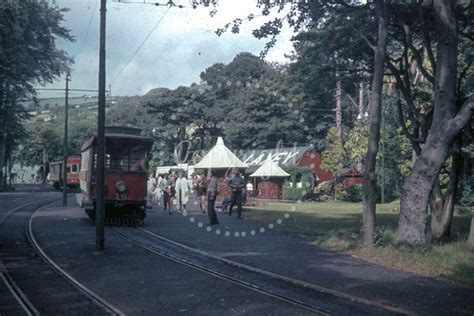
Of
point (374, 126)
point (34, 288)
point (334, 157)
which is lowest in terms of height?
point (34, 288)

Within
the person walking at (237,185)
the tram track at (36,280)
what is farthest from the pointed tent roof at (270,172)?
the tram track at (36,280)

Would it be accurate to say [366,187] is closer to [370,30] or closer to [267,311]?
[370,30]

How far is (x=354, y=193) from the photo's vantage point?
148ft

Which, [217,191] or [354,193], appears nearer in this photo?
[217,191]

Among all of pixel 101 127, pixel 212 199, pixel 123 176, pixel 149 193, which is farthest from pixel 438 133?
pixel 149 193

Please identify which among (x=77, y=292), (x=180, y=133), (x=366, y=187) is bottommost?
(x=77, y=292)

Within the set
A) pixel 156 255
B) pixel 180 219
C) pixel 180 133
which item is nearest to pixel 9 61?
pixel 180 219

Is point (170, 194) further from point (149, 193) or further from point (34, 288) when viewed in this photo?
point (34, 288)

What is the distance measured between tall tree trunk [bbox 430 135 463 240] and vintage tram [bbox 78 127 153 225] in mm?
9354

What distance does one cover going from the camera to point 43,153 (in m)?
99.6

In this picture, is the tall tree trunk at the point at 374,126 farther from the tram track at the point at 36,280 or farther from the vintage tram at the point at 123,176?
the vintage tram at the point at 123,176

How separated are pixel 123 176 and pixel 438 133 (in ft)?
34.3

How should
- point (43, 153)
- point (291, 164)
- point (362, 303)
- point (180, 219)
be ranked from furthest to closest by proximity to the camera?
point (43, 153) < point (291, 164) < point (180, 219) < point (362, 303)

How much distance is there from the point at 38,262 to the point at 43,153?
301 feet
